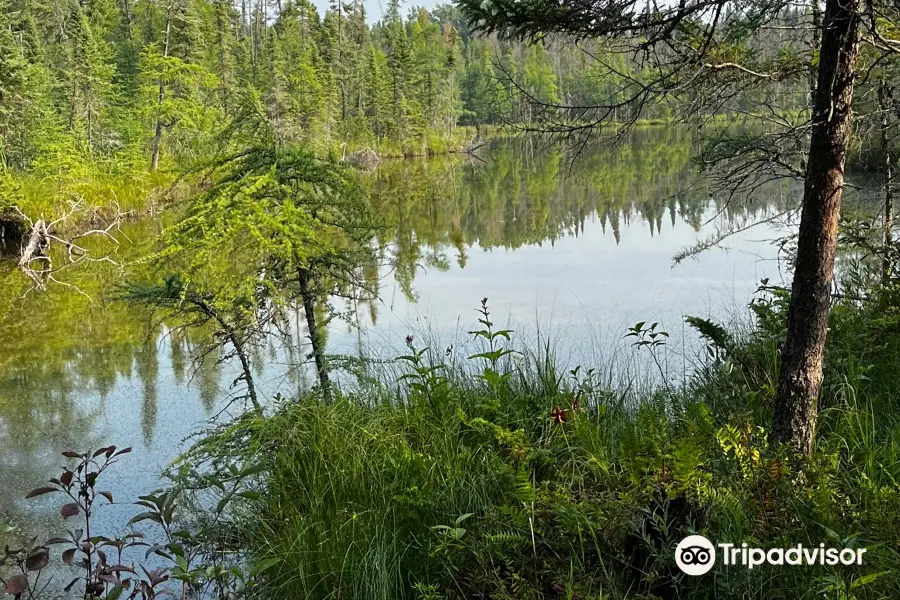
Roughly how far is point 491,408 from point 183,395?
3.80m

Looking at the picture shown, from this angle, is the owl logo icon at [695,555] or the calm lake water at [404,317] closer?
the owl logo icon at [695,555]

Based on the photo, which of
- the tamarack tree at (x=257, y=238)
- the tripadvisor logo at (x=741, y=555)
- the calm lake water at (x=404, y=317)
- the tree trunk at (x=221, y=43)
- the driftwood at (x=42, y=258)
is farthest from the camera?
the tree trunk at (x=221, y=43)

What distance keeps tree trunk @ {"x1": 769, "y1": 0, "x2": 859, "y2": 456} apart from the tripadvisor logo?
70 centimetres

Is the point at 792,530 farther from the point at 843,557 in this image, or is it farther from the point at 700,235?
the point at 700,235

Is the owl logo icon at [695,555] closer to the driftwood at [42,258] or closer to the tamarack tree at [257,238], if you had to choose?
the tamarack tree at [257,238]

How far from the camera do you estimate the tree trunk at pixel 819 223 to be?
9.32 ft

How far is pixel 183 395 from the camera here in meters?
6.67

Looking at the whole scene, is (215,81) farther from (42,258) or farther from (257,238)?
(257,238)

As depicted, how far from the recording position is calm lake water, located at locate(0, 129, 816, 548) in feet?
18.8

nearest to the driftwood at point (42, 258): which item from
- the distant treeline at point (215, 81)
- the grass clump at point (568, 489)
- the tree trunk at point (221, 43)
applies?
the distant treeline at point (215, 81)

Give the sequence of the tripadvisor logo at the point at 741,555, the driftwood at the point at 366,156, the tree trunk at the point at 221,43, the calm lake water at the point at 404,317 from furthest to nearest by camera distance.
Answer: the driftwood at the point at 366,156 → the tree trunk at the point at 221,43 → the calm lake water at the point at 404,317 → the tripadvisor logo at the point at 741,555

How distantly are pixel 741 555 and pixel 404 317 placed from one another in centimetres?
671

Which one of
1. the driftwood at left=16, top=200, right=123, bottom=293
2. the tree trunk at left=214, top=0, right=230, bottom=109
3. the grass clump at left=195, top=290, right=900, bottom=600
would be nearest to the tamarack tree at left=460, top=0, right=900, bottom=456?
the grass clump at left=195, top=290, right=900, bottom=600

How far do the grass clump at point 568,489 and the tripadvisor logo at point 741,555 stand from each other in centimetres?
3
